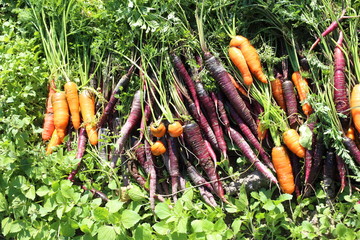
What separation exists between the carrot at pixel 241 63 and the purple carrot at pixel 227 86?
4.5 inches

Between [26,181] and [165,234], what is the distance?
3.92ft

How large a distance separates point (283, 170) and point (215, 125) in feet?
2.09

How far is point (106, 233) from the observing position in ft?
6.86

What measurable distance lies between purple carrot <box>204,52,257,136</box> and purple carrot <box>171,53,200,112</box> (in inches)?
7.2

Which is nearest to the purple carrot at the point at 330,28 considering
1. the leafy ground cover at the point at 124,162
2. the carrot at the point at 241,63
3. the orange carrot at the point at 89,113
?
the leafy ground cover at the point at 124,162

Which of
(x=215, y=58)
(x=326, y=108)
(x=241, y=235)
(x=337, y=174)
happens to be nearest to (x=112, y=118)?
(x=215, y=58)

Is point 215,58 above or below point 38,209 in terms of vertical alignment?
above

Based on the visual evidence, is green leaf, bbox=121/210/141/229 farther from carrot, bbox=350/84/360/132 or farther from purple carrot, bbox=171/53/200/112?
carrot, bbox=350/84/360/132

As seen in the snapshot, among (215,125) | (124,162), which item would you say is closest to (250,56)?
(215,125)

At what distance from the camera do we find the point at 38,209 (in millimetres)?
2314

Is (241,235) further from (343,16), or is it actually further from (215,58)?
(343,16)

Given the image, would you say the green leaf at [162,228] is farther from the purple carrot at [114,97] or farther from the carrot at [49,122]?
the carrot at [49,122]

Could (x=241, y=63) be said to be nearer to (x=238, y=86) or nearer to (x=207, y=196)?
(x=238, y=86)

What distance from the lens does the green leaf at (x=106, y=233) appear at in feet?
6.82
